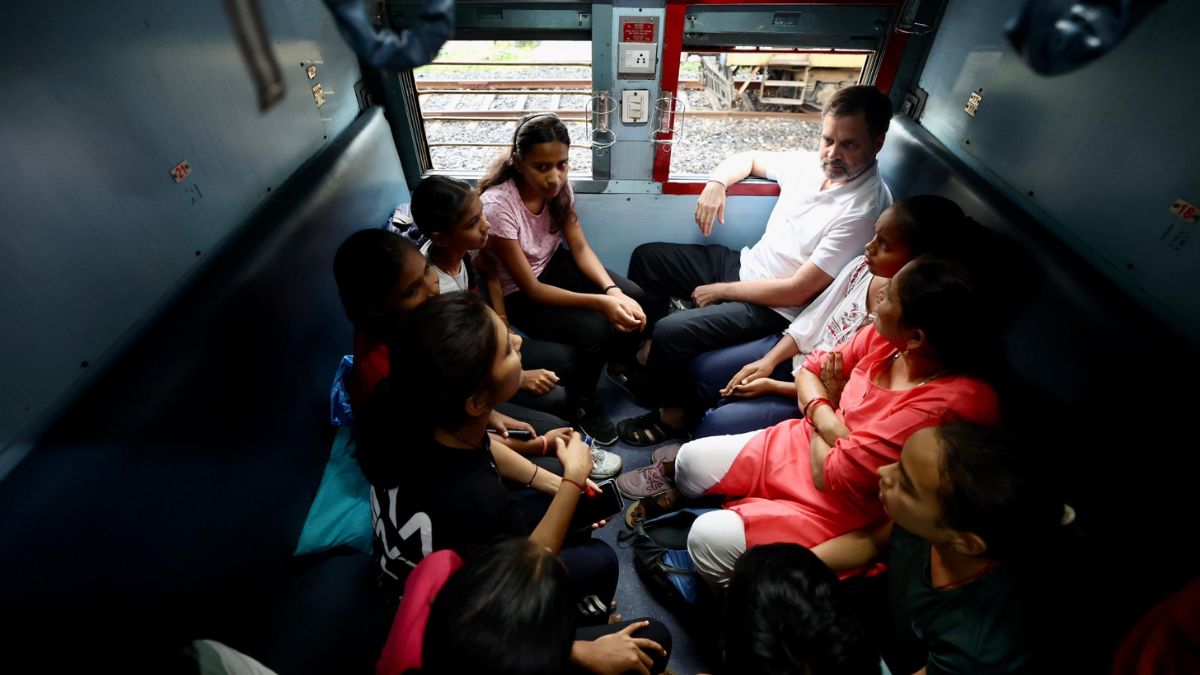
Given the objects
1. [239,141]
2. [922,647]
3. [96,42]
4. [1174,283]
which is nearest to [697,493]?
[922,647]

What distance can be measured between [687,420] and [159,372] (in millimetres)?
2093

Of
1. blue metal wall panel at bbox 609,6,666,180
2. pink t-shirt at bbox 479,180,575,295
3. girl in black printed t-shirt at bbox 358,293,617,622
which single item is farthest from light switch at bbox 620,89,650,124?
girl in black printed t-shirt at bbox 358,293,617,622

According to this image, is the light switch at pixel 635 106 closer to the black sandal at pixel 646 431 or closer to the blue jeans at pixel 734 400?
the blue jeans at pixel 734 400

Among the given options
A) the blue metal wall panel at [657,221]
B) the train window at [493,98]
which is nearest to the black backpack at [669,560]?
the blue metal wall panel at [657,221]

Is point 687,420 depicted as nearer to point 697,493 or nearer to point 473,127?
point 697,493

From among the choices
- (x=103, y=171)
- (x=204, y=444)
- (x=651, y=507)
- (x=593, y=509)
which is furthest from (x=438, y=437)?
(x=651, y=507)

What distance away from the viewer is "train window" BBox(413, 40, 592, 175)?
308 cm

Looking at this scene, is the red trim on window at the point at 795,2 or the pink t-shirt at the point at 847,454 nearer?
the pink t-shirt at the point at 847,454

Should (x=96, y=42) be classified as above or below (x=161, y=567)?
above

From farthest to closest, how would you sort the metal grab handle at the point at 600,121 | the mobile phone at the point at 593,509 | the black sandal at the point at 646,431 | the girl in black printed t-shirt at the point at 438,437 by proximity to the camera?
the metal grab handle at the point at 600,121 → the black sandal at the point at 646,431 → the mobile phone at the point at 593,509 → the girl in black printed t-shirt at the point at 438,437

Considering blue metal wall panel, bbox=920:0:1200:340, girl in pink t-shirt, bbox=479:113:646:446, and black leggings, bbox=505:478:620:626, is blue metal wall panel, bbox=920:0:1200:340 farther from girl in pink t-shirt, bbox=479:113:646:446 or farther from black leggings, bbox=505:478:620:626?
black leggings, bbox=505:478:620:626

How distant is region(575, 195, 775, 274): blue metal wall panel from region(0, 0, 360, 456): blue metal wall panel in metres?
1.74

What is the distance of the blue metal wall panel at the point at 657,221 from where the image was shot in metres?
3.08

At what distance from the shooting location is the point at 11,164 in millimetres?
1107
